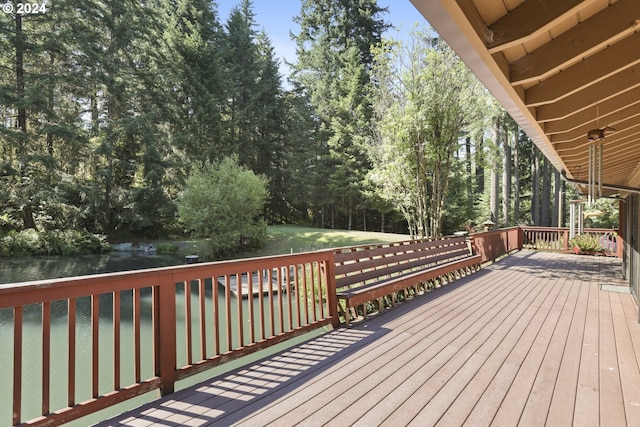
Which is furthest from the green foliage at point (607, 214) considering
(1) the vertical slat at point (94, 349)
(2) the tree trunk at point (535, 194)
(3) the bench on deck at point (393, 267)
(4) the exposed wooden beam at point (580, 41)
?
(1) the vertical slat at point (94, 349)

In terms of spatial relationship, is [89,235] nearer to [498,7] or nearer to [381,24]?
[498,7]

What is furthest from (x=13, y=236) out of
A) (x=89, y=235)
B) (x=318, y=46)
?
(x=318, y=46)

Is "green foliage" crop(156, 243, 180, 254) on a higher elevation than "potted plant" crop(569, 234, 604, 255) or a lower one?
lower

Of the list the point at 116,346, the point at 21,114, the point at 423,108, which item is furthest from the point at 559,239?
the point at 21,114

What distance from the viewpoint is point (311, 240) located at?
653 inches

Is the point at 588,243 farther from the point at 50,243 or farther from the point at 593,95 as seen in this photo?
the point at 50,243

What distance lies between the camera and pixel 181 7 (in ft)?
72.6

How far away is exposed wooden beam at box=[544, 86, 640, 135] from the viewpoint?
234 centimetres

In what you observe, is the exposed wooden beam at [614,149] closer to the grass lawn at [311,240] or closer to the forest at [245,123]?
the forest at [245,123]

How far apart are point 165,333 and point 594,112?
3.35 m

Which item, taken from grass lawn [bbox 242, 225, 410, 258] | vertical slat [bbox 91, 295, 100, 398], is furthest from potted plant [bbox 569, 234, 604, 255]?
vertical slat [bbox 91, 295, 100, 398]

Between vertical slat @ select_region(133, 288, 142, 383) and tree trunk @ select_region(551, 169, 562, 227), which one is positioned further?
tree trunk @ select_region(551, 169, 562, 227)

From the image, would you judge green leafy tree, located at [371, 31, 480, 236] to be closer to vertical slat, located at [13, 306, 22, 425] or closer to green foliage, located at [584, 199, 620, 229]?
vertical slat, located at [13, 306, 22, 425]

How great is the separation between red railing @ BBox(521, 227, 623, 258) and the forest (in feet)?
9.52
